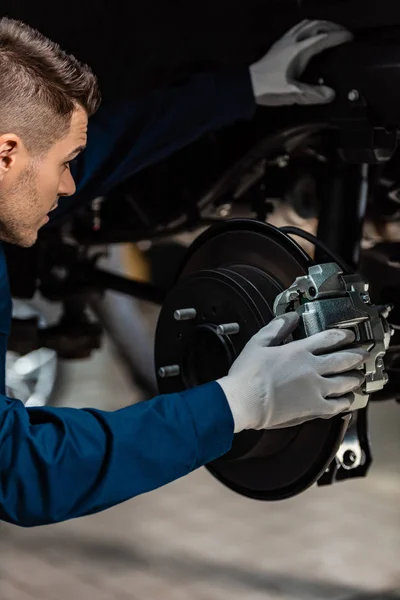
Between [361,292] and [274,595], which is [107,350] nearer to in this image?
[274,595]

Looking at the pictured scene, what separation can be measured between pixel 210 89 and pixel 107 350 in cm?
120

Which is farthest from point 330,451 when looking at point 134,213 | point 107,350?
point 107,350

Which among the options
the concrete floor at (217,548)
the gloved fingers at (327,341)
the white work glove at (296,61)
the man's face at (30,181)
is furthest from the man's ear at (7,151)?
the concrete floor at (217,548)

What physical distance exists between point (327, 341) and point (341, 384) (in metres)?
0.05

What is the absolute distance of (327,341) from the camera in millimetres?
921

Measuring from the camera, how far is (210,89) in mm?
1304

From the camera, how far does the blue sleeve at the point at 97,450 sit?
2.71 feet

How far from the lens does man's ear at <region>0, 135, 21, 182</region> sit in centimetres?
87

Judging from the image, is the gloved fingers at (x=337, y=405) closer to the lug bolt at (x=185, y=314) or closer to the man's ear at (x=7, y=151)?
the lug bolt at (x=185, y=314)

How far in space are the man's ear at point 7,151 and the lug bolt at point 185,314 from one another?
30 cm

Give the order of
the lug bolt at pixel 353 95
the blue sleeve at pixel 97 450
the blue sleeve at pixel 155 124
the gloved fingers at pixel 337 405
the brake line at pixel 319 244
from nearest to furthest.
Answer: the blue sleeve at pixel 97 450 → the gloved fingers at pixel 337 405 → the brake line at pixel 319 244 → the lug bolt at pixel 353 95 → the blue sleeve at pixel 155 124

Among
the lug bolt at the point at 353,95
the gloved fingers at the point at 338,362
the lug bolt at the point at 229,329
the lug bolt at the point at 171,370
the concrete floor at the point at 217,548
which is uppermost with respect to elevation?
the lug bolt at the point at 353,95

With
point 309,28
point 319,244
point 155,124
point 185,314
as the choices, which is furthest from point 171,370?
point 309,28

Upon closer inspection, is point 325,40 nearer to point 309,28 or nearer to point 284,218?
point 309,28
